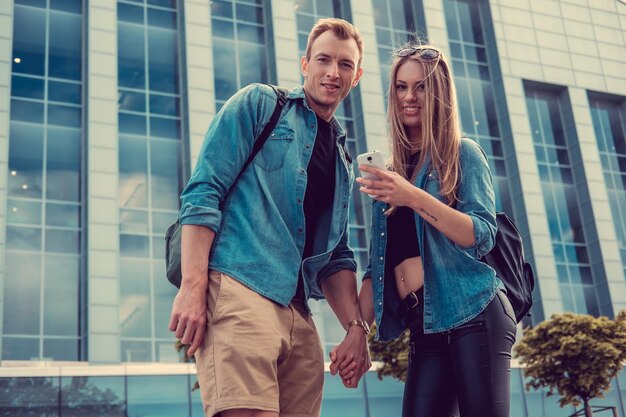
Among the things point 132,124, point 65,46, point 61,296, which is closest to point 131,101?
point 132,124

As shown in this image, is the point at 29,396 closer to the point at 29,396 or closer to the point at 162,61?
the point at 29,396

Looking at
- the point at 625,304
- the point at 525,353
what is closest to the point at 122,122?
the point at 525,353

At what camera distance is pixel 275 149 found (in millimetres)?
3494

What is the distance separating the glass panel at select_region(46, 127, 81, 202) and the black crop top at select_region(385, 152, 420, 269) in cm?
2425

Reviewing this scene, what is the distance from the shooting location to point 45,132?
27.3 m

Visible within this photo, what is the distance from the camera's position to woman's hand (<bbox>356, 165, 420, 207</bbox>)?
133 inches

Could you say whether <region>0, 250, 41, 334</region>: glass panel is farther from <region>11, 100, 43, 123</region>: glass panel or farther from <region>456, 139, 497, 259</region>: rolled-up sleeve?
<region>456, 139, 497, 259</region>: rolled-up sleeve

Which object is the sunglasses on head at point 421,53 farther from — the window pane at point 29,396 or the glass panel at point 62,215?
the glass panel at point 62,215

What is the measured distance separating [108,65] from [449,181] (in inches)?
1050

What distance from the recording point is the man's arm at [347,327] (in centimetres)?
380

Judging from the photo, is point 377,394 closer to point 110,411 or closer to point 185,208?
point 110,411

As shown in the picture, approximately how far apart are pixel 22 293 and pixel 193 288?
23.7 meters

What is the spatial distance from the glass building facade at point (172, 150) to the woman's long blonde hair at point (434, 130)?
21.9 metres

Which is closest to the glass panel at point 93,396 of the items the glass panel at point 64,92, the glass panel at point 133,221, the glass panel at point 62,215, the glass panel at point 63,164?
the glass panel at point 133,221
